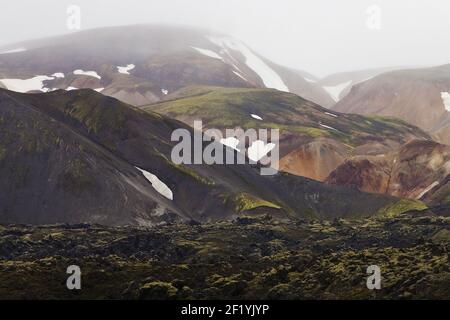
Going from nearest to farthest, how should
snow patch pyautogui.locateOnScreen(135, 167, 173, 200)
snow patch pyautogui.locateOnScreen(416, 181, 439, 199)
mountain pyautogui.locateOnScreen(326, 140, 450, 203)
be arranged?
1. snow patch pyautogui.locateOnScreen(135, 167, 173, 200)
2. snow patch pyautogui.locateOnScreen(416, 181, 439, 199)
3. mountain pyautogui.locateOnScreen(326, 140, 450, 203)

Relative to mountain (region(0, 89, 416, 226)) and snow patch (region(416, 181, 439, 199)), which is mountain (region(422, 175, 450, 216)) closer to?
snow patch (region(416, 181, 439, 199))

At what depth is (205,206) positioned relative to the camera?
11706cm

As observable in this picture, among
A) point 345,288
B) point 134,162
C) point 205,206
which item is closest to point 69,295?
point 345,288

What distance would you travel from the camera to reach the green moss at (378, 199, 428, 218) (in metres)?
121

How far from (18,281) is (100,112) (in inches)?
3144

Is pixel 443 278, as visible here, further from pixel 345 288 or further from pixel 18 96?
pixel 18 96

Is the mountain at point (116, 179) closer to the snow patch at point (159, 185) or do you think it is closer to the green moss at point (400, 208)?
the snow patch at point (159, 185)

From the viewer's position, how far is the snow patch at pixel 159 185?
387ft

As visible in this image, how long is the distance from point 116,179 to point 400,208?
44093mm

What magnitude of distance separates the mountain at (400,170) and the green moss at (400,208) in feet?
120

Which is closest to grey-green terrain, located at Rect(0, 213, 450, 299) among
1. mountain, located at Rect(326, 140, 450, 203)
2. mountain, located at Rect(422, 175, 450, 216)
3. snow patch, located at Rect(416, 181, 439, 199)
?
mountain, located at Rect(422, 175, 450, 216)

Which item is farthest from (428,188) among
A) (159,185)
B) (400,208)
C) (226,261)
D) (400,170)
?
(226,261)

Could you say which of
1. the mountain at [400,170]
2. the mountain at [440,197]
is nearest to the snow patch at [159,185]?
the mountain at [440,197]

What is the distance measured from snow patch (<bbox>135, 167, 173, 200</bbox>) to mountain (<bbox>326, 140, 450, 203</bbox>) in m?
62.1
